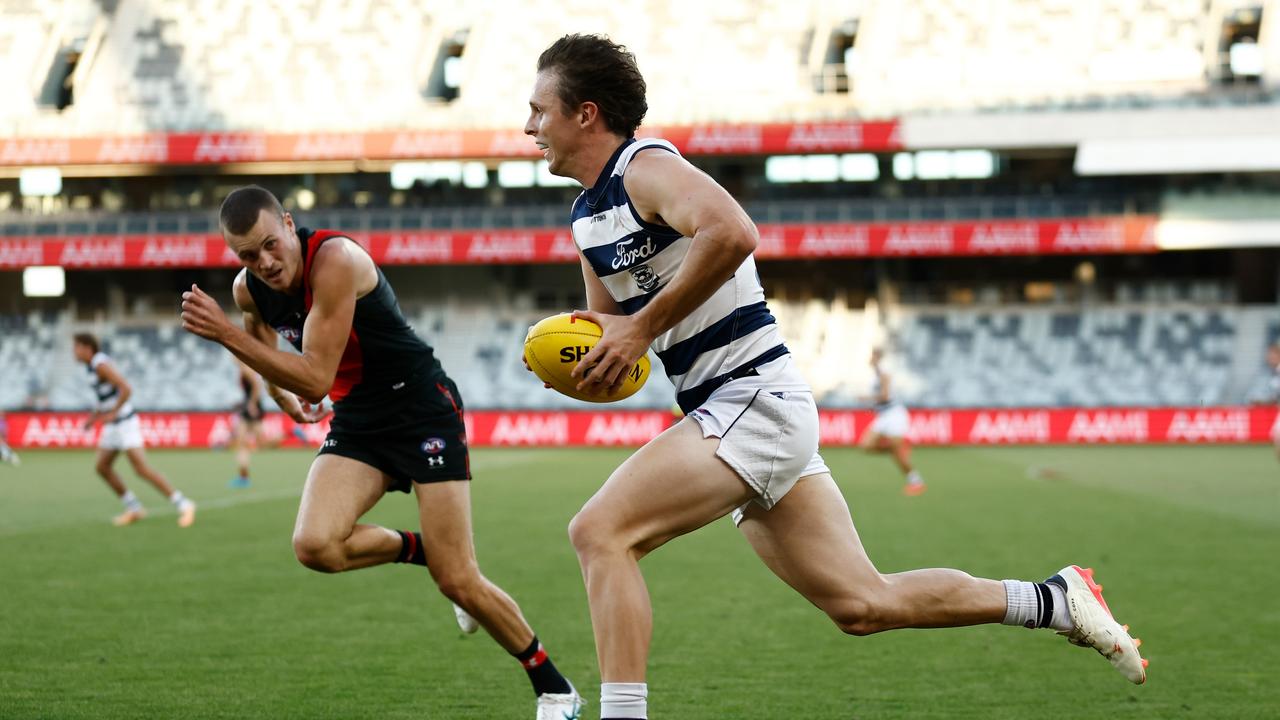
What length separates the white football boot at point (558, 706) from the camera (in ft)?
18.4

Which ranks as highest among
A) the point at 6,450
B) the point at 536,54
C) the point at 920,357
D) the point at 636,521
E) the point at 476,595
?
the point at 536,54

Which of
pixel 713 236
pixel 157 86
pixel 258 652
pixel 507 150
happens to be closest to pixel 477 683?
pixel 258 652

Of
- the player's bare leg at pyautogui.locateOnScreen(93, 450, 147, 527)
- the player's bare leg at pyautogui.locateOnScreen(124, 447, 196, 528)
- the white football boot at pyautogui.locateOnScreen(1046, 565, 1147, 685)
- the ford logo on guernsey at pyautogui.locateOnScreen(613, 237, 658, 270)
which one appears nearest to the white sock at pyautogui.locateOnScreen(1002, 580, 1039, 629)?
the white football boot at pyautogui.locateOnScreen(1046, 565, 1147, 685)

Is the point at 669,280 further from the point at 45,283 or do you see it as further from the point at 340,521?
the point at 45,283

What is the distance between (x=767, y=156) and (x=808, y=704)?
37107mm

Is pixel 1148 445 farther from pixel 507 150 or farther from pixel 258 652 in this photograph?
pixel 258 652

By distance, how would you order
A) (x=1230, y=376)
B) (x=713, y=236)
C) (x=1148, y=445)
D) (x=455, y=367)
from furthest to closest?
(x=455, y=367) → (x=1230, y=376) → (x=1148, y=445) → (x=713, y=236)

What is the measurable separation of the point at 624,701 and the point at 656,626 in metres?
4.45

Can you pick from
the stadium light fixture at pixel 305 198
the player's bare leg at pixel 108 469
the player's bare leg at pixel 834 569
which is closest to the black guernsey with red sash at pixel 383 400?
the player's bare leg at pixel 834 569

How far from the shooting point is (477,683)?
6.59 meters

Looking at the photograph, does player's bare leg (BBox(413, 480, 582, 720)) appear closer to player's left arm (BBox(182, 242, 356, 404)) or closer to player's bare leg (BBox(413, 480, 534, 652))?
player's bare leg (BBox(413, 480, 534, 652))

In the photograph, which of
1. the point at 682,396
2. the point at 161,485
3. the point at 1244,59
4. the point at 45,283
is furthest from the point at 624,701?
the point at 45,283

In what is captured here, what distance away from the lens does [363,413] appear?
6070mm

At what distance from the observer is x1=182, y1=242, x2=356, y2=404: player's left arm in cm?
475
